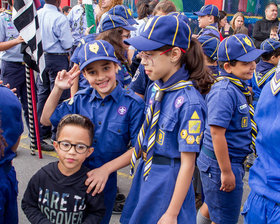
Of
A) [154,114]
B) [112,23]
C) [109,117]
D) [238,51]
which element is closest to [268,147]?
[154,114]

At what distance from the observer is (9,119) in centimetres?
207

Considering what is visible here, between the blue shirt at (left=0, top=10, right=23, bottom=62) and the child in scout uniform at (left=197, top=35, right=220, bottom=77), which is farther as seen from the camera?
the blue shirt at (left=0, top=10, right=23, bottom=62)

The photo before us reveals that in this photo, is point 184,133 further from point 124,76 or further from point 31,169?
point 31,169

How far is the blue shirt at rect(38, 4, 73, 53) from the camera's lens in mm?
5405

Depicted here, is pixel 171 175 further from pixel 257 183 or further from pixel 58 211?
pixel 58 211

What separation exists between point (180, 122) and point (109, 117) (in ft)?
1.87

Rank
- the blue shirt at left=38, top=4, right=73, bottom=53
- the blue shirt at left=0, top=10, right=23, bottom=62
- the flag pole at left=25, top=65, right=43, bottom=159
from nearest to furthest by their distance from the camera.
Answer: the flag pole at left=25, top=65, right=43, bottom=159 < the blue shirt at left=0, top=10, right=23, bottom=62 < the blue shirt at left=38, top=4, right=73, bottom=53

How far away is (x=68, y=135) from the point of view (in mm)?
2090

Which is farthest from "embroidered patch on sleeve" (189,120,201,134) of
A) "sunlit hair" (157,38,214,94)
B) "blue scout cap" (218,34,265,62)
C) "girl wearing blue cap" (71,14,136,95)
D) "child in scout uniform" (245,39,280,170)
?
"child in scout uniform" (245,39,280,170)

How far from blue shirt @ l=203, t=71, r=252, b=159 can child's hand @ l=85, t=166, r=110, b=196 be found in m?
0.91

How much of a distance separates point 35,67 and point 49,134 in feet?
6.07

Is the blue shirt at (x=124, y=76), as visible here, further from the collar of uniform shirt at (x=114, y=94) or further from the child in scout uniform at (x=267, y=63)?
the child in scout uniform at (x=267, y=63)

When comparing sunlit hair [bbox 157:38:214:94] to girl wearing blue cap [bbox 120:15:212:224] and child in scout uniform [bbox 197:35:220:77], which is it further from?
child in scout uniform [bbox 197:35:220:77]

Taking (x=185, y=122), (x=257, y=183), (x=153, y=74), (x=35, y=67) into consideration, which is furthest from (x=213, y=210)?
(x=35, y=67)
